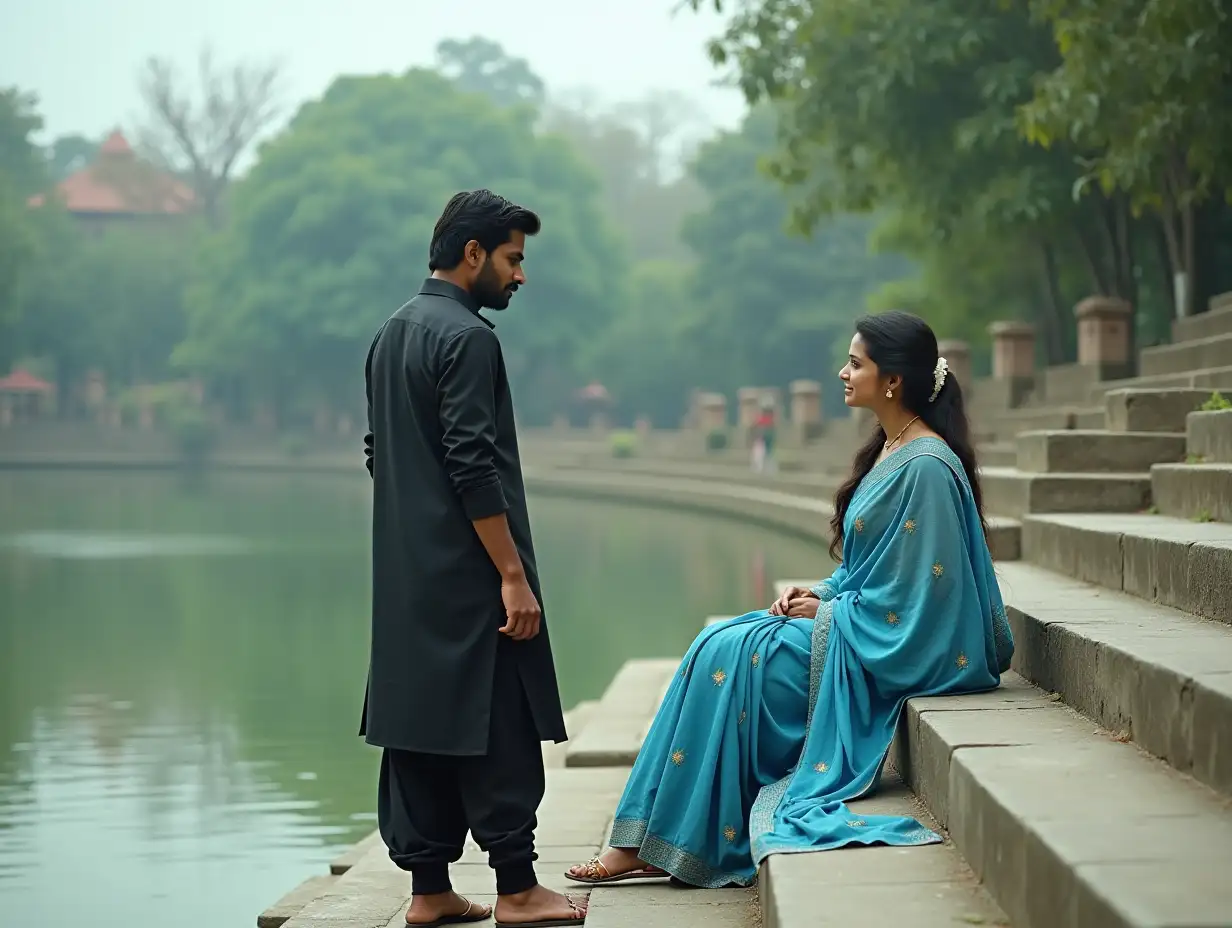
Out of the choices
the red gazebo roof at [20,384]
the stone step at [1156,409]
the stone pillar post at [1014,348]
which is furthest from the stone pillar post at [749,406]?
the red gazebo roof at [20,384]

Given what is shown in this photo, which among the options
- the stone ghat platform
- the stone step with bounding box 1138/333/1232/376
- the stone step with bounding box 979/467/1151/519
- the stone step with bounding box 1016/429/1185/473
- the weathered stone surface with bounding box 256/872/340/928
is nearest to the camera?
the stone ghat platform

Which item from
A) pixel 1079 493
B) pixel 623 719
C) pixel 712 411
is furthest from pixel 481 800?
pixel 712 411

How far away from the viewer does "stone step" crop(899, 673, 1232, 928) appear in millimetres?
2475

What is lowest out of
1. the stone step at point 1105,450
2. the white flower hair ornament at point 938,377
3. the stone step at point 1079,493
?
the stone step at point 1079,493

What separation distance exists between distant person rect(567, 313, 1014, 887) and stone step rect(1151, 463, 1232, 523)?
1696 millimetres

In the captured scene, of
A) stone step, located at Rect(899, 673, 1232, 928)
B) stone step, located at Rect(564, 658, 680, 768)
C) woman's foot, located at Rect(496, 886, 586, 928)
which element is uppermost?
stone step, located at Rect(899, 673, 1232, 928)

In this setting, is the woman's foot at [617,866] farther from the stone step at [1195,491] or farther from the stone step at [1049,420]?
the stone step at [1049,420]

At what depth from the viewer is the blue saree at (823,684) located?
13.1 feet

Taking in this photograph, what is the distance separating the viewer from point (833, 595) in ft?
14.3

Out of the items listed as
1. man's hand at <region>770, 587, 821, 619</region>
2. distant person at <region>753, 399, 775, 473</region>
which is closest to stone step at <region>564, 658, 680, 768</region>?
man's hand at <region>770, 587, 821, 619</region>

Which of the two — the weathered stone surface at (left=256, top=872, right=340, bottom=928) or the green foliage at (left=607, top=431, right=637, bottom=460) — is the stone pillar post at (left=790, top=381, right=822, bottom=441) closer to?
the green foliage at (left=607, top=431, right=637, bottom=460)

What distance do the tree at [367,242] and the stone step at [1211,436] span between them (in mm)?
39166

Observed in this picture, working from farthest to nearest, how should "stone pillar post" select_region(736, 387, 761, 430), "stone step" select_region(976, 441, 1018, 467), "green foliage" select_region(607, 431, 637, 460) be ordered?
1. "green foliage" select_region(607, 431, 637, 460)
2. "stone pillar post" select_region(736, 387, 761, 430)
3. "stone step" select_region(976, 441, 1018, 467)

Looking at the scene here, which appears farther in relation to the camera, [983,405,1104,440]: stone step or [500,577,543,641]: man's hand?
[983,405,1104,440]: stone step
